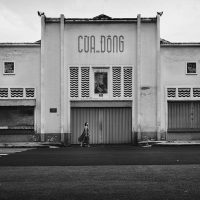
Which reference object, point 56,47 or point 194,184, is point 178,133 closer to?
point 56,47

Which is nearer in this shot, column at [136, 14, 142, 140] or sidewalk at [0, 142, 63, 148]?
sidewalk at [0, 142, 63, 148]

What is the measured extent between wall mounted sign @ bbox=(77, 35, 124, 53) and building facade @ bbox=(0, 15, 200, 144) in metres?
0.06

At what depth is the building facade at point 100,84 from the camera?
1186 inches

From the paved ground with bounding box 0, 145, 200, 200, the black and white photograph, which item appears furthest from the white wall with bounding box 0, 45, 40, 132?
the paved ground with bounding box 0, 145, 200, 200

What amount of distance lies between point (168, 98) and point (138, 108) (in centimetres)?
200

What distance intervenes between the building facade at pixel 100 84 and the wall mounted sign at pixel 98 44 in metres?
0.06

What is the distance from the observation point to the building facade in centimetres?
3012

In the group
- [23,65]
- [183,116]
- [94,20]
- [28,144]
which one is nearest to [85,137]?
[28,144]

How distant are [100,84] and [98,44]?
8.24 feet

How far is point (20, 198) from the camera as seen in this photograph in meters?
9.23

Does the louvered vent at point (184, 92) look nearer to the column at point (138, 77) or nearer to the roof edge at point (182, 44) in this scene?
the column at point (138, 77)

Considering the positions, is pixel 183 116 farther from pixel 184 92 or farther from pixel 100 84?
pixel 100 84

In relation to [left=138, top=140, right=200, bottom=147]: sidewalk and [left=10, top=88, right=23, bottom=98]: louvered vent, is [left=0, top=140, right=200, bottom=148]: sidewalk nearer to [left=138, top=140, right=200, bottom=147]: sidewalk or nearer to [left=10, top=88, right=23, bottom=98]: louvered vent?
[left=138, top=140, right=200, bottom=147]: sidewalk

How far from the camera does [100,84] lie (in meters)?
30.4
